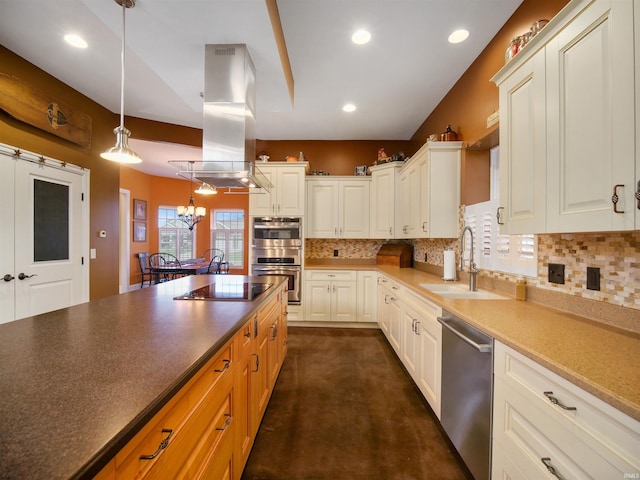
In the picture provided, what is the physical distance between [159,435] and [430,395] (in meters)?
1.83

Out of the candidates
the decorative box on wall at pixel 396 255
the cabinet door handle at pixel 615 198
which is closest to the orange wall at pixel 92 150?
the decorative box on wall at pixel 396 255

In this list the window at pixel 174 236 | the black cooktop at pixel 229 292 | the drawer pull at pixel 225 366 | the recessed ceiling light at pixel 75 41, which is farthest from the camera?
the window at pixel 174 236

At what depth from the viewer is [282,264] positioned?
4004mm

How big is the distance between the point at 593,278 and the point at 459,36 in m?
1.99

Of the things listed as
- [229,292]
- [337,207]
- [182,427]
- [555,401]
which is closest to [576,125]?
[555,401]

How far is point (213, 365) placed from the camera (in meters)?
1.06

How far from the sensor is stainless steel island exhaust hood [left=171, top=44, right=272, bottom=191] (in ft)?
6.73

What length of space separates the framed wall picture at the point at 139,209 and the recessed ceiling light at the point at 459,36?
7000 mm

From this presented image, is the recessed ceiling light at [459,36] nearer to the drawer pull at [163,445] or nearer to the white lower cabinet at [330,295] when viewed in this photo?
the white lower cabinet at [330,295]

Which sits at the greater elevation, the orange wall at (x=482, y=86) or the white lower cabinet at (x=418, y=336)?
the orange wall at (x=482, y=86)

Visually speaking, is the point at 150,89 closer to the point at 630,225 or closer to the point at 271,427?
the point at 271,427

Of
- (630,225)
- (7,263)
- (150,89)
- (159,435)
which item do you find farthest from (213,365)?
(150,89)

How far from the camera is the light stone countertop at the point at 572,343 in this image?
0.78 m

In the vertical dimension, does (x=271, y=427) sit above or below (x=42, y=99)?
below
